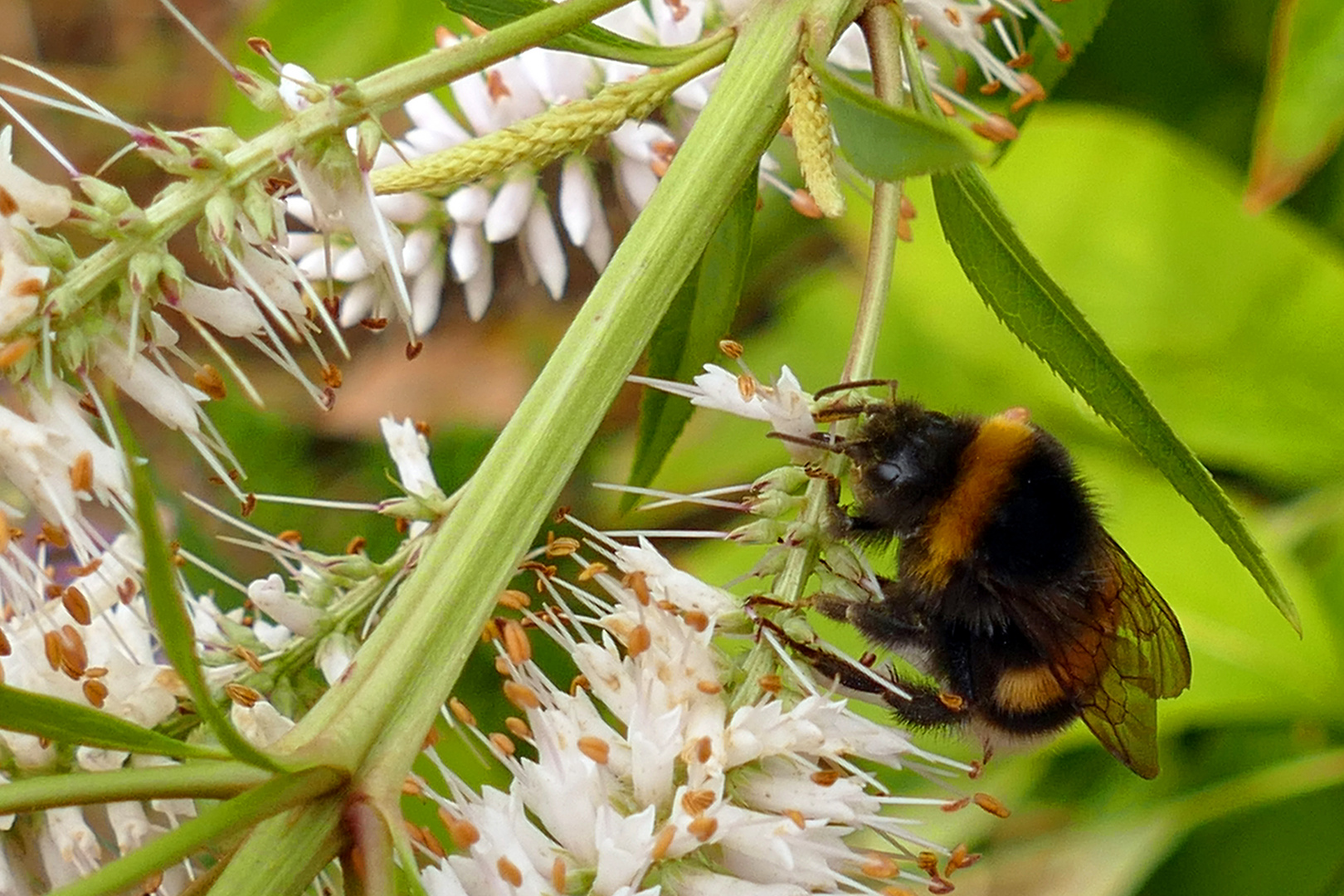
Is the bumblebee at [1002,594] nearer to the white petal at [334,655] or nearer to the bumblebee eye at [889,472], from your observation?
the bumblebee eye at [889,472]

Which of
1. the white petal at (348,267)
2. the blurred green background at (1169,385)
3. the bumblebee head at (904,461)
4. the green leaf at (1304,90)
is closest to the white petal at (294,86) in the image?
the white petal at (348,267)

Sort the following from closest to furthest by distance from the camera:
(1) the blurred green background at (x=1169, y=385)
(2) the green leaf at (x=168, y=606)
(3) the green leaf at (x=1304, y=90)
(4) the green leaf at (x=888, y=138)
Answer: (2) the green leaf at (x=168, y=606) < (4) the green leaf at (x=888, y=138) < (3) the green leaf at (x=1304, y=90) < (1) the blurred green background at (x=1169, y=385)

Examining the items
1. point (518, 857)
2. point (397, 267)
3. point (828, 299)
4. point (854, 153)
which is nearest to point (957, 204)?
point (854, 153)

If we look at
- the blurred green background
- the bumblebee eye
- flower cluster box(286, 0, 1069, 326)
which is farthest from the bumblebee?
the blurred green background

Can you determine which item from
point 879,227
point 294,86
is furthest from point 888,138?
point 294,86

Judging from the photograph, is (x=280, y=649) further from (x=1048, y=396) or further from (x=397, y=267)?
(x=1048, y=396)

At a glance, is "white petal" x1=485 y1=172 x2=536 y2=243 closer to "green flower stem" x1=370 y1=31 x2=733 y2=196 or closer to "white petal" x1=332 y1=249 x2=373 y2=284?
"white petal" x1=332 y1=249 x2=373 y2=284
